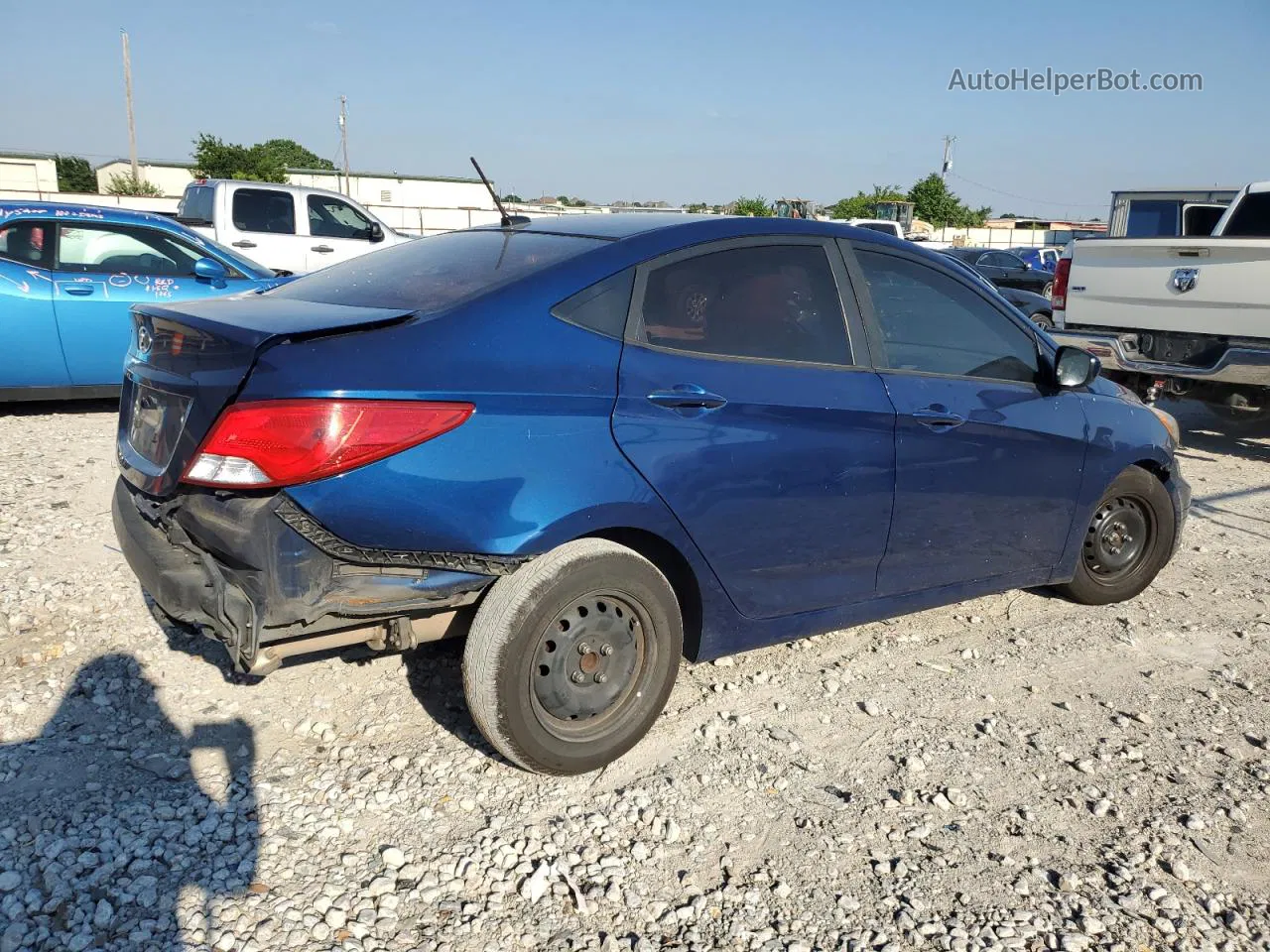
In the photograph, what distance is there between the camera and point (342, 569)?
2666 mm

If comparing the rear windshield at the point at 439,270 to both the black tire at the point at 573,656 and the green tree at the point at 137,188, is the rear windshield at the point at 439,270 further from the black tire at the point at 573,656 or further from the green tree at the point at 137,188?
the green tree at the point at 137,188

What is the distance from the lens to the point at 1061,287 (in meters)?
8.78

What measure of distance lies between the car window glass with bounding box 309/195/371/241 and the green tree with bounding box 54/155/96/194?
61.7 m

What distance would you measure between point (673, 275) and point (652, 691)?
1.33 meters

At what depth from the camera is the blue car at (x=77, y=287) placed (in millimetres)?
7191

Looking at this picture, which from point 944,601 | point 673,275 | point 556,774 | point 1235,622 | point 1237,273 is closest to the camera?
point 556,774

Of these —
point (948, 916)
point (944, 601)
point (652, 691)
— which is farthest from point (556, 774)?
point (944, 601)

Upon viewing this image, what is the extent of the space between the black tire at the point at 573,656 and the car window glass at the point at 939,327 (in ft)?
4.44

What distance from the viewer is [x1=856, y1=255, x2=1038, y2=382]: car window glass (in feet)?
12.2

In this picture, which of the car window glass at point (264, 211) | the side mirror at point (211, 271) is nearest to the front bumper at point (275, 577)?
the side mirror at point (211, 271)

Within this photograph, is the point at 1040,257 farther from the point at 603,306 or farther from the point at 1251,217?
the point at 603,306

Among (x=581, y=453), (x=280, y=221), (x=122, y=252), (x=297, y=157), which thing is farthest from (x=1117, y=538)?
(x=297, y=157)

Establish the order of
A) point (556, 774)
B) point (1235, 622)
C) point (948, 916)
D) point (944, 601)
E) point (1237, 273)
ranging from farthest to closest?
point (1237, 273) → point (1235, 622) → point (944, 601) → point (556, 774) → point (948, 916)

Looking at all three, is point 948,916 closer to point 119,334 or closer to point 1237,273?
point 1237,273
